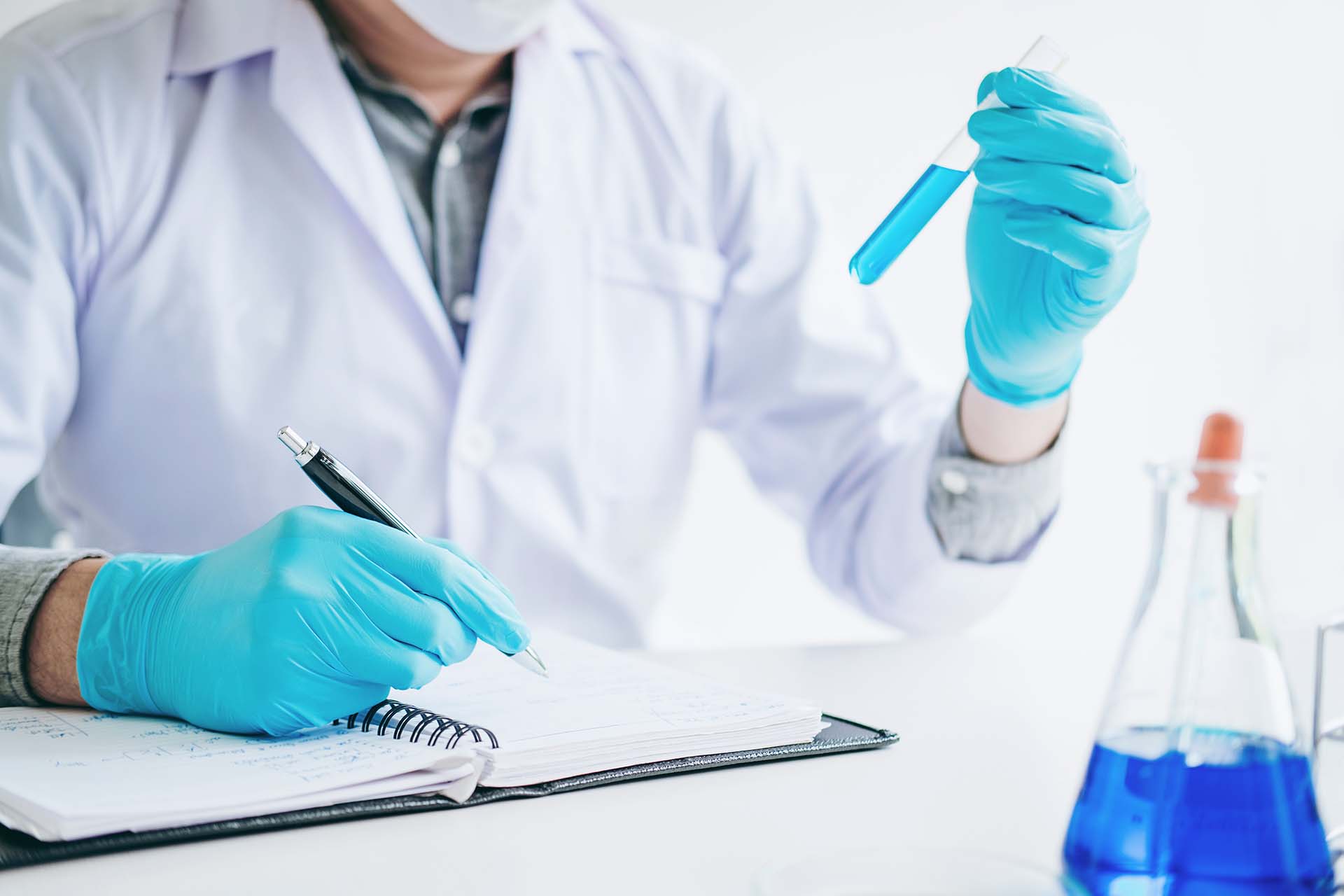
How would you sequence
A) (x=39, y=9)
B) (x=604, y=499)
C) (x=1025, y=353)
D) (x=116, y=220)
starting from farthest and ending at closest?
(x=39, y=9)
(x=604, y=499)
(x=116, y=220)
(x=1025, y=353)

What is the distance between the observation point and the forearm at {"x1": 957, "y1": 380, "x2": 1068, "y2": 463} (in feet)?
3.27

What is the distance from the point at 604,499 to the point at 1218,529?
33.1 inches

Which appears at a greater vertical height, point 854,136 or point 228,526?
point 854,136

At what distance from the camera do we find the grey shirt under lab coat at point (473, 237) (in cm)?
105

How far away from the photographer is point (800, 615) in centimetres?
207

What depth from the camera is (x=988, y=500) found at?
3.43 ft

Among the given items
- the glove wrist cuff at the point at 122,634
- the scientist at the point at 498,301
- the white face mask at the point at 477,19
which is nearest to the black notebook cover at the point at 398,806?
the glove wrist cuff at the point at 122,634

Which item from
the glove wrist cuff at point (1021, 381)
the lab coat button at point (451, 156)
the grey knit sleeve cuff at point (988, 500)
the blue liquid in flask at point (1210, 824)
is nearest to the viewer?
the blue liquid in flask at point (1210, 824)

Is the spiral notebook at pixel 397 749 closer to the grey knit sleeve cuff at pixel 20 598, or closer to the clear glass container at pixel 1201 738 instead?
the grey knit sleeve cuff at pixel 20 598

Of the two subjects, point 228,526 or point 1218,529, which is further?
point 228,526

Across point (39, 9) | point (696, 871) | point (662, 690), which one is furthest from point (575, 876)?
point (39, 9)

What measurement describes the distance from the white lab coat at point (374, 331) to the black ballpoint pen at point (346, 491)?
1.42ft

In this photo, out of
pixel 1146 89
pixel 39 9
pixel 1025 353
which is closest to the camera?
pixel 1025 353

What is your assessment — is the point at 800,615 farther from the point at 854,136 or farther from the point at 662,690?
the point at 662,690
